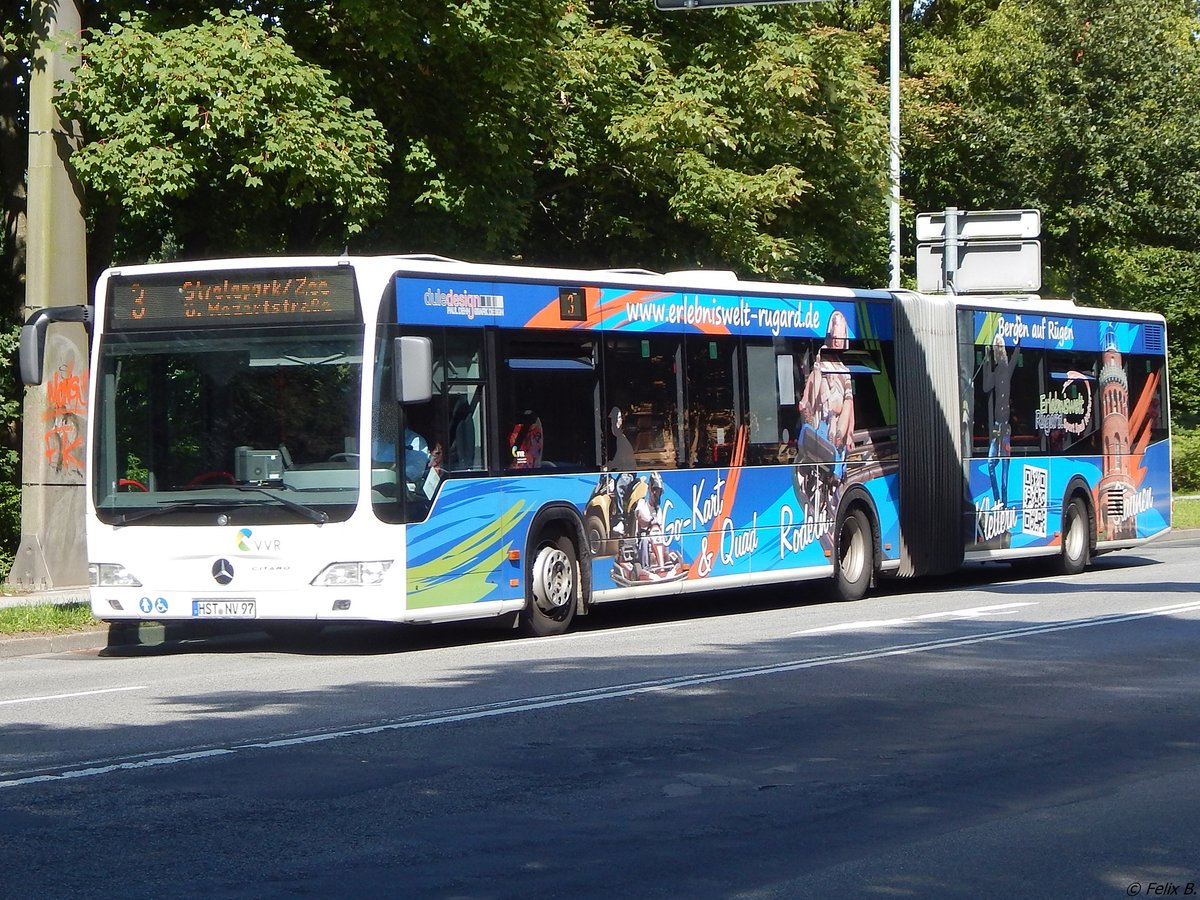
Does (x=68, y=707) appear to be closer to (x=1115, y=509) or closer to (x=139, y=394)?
(x=139, y=394)

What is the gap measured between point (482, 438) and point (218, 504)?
6.83 ft

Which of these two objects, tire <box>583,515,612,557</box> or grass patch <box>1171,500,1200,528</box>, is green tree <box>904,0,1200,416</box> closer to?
grass patch <box>1171,500,1200,528</box>

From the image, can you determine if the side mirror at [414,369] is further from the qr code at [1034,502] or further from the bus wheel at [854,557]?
the qr code at [1034,502]

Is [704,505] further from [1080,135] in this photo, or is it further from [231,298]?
[1080,135]

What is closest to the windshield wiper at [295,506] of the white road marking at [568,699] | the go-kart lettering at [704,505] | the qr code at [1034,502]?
the white road marking at [568,699]

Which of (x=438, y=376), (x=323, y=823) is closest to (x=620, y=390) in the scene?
(x=438, y=376)

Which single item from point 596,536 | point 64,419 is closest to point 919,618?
point 596,536

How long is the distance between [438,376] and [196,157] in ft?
16.3

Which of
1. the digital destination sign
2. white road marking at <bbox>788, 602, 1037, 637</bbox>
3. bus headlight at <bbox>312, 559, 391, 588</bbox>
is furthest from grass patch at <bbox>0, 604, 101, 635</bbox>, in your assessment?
white road marking at <bbox>788, 602, 1037, 637</bbox>

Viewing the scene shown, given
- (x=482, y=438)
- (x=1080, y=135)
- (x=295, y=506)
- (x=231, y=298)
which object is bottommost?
(x=295, y=506)

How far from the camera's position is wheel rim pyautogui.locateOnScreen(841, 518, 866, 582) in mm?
19438

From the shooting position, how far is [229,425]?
45.4 ft

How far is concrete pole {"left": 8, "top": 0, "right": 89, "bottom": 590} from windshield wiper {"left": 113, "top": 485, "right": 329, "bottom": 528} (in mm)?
4601

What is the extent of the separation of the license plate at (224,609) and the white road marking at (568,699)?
3.63 metres
